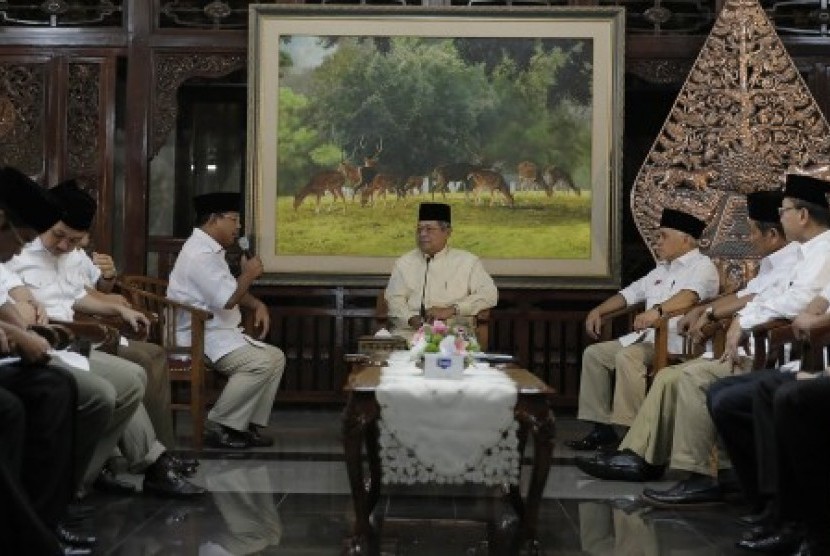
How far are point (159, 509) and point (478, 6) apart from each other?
397 cm

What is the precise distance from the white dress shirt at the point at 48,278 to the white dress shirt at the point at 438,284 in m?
2.02

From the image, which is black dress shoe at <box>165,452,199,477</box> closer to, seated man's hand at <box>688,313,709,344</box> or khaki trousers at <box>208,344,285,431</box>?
khaki trousers at <box>208,344,285,431</box>

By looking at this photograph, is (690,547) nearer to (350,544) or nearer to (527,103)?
(350,544)

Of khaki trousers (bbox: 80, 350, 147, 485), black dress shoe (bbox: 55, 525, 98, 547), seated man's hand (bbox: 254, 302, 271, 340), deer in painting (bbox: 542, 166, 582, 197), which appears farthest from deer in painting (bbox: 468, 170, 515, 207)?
black dress shoe (bbox: 55, 525, 98, 547)

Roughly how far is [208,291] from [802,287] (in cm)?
302

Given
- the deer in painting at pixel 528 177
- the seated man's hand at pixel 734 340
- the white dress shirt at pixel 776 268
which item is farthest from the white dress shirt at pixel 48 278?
the deer in painting at pixel 528 177

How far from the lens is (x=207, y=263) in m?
5.87

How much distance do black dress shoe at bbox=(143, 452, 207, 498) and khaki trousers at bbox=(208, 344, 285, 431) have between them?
1193mm

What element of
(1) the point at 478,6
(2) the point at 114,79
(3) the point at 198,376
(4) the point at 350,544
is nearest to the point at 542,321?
(1) the point at 478,6

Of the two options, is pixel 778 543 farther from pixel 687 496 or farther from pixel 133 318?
pixel 133 318

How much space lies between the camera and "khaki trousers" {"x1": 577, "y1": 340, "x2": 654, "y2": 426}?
5.58 metres

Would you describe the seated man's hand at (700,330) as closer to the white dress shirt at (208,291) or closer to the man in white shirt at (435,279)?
the man in white shirt at (435,279)

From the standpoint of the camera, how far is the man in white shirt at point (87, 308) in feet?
14.4

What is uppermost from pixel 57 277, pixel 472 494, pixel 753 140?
pixel 753 140
